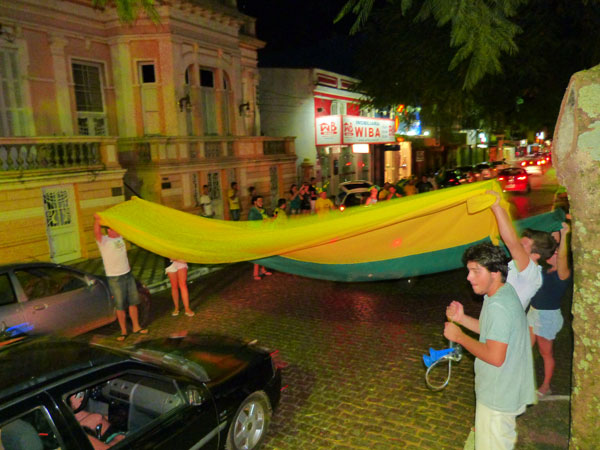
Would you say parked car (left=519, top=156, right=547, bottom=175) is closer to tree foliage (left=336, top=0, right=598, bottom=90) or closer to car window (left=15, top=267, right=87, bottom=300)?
tree foliage (left=336, top=0, right=598, bottom=90)

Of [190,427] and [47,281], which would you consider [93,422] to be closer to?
[190,427]

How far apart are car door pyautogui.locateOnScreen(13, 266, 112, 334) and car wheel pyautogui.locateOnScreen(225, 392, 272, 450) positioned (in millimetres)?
3742

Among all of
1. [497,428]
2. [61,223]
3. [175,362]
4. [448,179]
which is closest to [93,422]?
[175,362]

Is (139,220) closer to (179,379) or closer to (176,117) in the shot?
(179,379)

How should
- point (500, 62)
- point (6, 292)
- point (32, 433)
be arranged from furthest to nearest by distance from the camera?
point (500, 62) → point (6, 292) → point (32, 433)

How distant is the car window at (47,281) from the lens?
6.61m

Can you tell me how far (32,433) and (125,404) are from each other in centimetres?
97

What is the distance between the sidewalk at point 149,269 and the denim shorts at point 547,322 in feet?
26.1

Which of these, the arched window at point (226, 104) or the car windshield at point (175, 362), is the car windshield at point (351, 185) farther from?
the car windshield at point (175, 362)

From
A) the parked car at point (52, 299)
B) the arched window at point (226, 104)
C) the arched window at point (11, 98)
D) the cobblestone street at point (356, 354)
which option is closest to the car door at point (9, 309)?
the parked car at point (52, 299)

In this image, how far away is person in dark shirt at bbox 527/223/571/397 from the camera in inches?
192

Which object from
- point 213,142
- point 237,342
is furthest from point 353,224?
point 213,142

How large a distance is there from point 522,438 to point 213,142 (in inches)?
625

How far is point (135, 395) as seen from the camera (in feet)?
12.6
